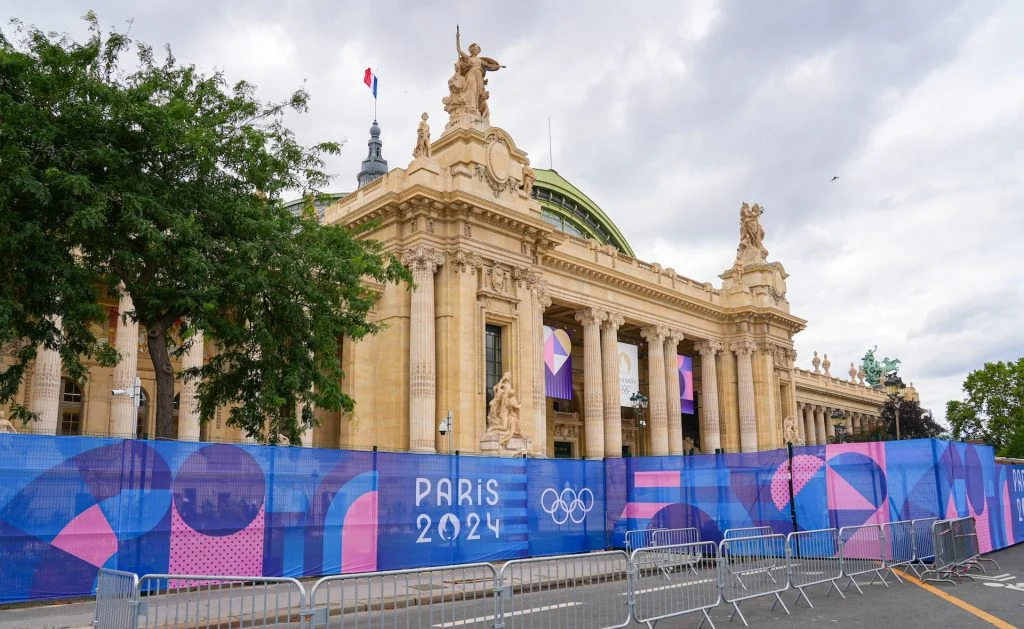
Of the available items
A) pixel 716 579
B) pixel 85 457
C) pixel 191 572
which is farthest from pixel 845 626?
pixel 85 457

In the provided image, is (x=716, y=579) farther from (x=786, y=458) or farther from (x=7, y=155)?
(x=7, y=155)

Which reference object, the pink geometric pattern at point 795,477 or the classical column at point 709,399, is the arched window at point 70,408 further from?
the classical column at point 709,399

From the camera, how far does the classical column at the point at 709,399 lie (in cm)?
5212

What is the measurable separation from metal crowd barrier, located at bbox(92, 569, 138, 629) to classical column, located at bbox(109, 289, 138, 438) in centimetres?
1992

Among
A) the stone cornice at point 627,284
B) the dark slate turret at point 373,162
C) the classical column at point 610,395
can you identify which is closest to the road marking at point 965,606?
the stone cornice at point 627,284

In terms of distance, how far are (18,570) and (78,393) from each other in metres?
23.4

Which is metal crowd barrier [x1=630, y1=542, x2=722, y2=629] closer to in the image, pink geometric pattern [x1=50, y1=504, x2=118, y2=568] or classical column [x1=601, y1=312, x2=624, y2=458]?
pink geometric pattern [x1=50, y1=504, x2=118, y2=568]

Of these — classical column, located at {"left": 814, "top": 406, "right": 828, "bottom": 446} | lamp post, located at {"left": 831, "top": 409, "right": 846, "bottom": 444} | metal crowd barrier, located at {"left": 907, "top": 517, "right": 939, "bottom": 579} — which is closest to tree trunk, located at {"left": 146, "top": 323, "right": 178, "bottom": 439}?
metal crowd barrier, located at {"left": 907, "top": 517, "right": 939, "bottom": 579}

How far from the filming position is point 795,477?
19875mm

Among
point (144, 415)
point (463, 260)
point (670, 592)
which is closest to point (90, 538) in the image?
point (670, 592)

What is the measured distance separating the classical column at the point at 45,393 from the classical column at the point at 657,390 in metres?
30.4

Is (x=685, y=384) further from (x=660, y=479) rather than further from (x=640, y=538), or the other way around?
(x=640, y=538)

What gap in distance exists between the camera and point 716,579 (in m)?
12.0

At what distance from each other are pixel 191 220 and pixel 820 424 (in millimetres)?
77982
